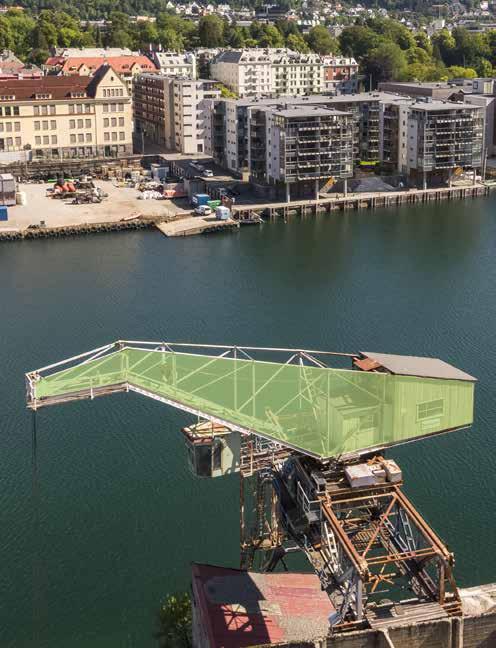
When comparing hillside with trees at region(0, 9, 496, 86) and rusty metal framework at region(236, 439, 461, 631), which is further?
hillside with trees at region(0, 9, 496, 86)

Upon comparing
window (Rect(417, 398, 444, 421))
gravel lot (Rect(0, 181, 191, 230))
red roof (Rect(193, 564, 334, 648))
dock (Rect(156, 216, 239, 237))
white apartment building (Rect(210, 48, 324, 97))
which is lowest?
red roof (Rect(193, 564, 334, 648))

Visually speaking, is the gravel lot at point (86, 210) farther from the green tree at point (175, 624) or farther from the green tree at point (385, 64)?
the green tree at point (385, 64)

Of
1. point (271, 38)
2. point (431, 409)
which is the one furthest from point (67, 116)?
point (431, 409)

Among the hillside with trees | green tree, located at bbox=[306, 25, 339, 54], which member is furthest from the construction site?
green tree, located at bbox=[306, 25, 339, 54]

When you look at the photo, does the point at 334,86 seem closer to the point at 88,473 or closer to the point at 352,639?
the point at 88,473

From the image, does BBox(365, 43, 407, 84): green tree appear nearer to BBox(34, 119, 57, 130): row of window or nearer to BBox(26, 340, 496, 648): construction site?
BBox(34, 119, 57, 130): row of window

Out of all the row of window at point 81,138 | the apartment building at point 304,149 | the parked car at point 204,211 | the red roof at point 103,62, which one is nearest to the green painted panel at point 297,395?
the parked car at point 204,211

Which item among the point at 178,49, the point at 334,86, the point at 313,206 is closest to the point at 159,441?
the point at 313,206
